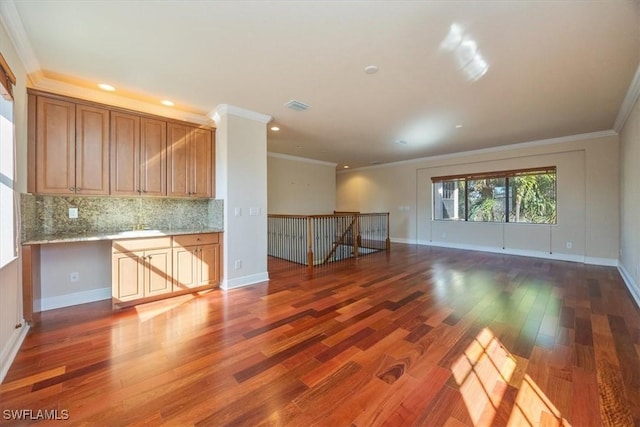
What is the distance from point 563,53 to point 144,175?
4927mm

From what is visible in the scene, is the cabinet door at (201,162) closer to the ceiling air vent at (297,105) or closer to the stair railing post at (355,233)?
the ceiling air vent at (297,105)

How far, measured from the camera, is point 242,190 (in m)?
3.98

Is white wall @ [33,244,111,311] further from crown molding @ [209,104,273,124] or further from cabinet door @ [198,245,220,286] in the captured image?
crown molding @ [209,104,273,124]

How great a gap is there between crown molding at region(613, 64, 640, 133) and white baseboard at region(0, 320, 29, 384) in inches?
251

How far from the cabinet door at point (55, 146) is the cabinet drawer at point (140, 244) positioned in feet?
2.65

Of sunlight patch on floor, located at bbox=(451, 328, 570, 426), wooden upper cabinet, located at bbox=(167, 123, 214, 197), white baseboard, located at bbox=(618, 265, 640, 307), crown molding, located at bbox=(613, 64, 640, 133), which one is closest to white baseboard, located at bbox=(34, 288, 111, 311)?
wooden upper cabinet, located at bbox=(167, 123, 214, 197)

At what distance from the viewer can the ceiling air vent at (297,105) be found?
3654mm

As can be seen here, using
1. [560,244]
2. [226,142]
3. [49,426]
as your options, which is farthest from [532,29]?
[560,244]

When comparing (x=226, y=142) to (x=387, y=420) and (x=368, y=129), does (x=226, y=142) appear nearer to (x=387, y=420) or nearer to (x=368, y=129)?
(x=368, y=129)

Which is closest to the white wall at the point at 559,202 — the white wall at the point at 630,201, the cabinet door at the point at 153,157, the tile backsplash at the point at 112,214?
the white wall at the point at 630,201

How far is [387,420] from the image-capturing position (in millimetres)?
1475

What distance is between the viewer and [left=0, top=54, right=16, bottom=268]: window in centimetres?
211

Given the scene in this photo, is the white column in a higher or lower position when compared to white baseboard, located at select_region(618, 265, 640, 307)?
higher

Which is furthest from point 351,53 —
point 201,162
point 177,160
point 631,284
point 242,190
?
point 631,284
